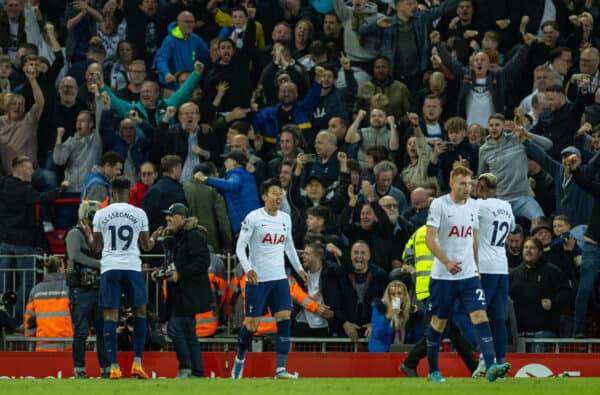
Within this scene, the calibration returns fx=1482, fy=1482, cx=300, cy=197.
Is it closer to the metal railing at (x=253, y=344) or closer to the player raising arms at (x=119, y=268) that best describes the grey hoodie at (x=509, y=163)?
the metal railing at (x=253, y=344)

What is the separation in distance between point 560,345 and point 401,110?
17.7 ft

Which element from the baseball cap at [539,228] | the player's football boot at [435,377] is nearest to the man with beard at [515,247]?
the baseball cap at [539,228]

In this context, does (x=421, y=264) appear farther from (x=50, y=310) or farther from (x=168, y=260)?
(x=50, y=310)

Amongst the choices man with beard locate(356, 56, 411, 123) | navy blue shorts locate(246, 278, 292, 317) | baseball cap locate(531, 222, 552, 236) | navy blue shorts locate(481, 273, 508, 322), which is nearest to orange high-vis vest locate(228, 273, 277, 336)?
navy blue shorts locate(246, 278, 292, 317)

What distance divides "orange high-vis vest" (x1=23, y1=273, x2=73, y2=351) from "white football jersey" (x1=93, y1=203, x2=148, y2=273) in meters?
2.42

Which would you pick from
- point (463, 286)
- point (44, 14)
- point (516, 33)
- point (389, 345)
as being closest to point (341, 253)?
point (389, 345)

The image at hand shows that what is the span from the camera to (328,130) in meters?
22.3

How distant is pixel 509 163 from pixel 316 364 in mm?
4313

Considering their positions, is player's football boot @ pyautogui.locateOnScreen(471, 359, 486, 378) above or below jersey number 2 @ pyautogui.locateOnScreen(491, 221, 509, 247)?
below

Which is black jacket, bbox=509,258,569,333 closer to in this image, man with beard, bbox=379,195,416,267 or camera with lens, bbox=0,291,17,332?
man with beard, bbox=379,195,416,267

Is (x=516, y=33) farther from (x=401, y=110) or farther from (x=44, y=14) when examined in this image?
(x=44, y=14)

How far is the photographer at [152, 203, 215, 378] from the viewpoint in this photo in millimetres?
17641

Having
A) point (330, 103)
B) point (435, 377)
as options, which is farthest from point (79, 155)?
point (435, 377)

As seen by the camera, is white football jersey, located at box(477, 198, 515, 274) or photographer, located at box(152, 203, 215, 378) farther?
photographer, located at box(152, 203, 215, 378)
